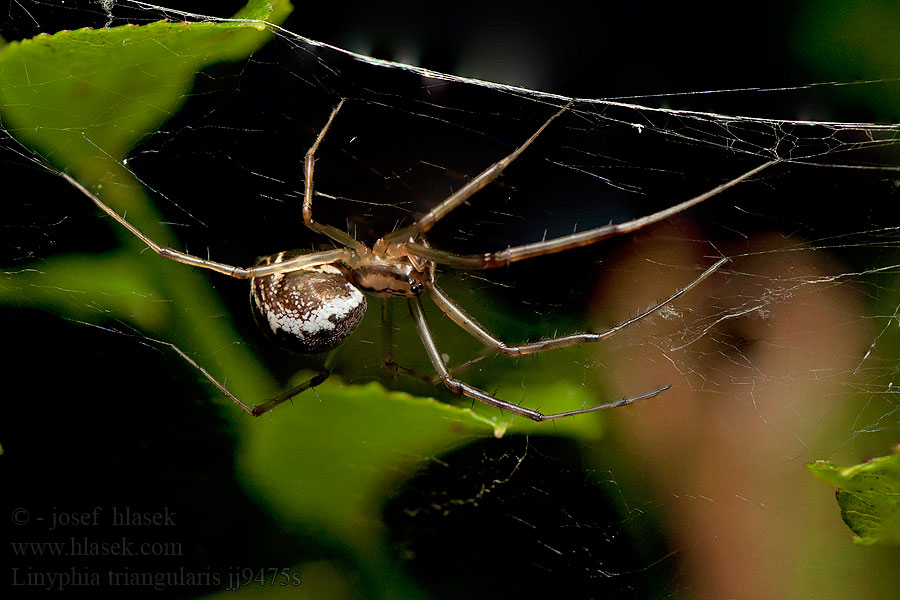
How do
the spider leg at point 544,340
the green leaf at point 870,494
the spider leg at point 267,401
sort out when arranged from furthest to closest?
the spider leg at point 544,340 < the spider leg at point 267,401 < the green leaf at point 870,494

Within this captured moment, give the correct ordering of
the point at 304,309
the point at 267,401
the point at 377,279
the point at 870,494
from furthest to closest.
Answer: the point at 377,279 < the point at 304,309 < the point at 267,401 < the point at 870,494

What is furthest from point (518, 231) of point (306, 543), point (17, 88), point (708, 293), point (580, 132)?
point (17, 88)

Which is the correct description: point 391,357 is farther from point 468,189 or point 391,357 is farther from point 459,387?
point 468,189

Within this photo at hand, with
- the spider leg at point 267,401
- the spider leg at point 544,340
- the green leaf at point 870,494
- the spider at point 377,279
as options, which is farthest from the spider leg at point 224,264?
the green leaf at point 870,494

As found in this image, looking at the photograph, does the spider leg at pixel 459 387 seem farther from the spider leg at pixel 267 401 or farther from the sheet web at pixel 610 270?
the spider leg at pixel 267 401

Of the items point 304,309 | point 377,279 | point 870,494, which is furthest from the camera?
point 377,279

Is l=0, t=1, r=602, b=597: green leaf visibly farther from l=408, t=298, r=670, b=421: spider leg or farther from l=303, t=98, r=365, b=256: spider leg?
l=303, t=98, r=365, b=256: spider leg

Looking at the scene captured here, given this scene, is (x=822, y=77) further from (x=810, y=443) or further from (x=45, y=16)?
(x=45, y=16)

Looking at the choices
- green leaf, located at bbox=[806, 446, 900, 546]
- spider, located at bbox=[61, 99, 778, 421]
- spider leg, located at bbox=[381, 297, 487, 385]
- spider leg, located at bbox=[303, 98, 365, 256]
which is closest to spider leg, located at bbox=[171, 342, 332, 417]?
spider, located at bbox=[61, 99, 778, 421]

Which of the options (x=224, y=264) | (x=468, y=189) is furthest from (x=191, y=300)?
(x=468, y=189)
